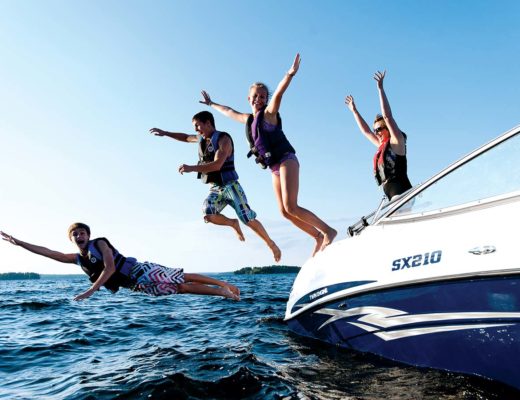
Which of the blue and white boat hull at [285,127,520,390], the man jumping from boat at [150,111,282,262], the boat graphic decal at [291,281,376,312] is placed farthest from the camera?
the man jumping from boat at [150,111,282,262]

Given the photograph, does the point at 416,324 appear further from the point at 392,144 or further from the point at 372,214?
the point at 392,144

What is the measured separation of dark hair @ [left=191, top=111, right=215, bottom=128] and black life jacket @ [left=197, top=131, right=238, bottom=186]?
24 centimetres

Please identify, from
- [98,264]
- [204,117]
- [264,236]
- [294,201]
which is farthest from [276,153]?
[98,264]

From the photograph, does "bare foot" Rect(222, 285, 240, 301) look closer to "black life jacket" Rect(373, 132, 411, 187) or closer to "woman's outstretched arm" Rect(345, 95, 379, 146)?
"black life jacket" Rect(373, 132, 411, 187)

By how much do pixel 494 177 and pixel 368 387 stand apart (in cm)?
223

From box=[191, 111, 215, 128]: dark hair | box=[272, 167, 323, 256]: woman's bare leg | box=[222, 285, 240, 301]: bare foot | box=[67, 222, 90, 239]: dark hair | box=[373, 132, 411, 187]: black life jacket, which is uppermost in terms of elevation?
box=[191, 111, 215, 128]: dark hair

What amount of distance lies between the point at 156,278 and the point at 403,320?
12.3ft

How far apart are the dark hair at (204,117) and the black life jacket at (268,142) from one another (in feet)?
3.79

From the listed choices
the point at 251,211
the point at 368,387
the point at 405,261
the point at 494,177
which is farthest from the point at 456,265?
the point at 251,211

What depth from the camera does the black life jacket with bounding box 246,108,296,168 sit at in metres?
5.44

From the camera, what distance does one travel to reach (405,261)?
3822 mm

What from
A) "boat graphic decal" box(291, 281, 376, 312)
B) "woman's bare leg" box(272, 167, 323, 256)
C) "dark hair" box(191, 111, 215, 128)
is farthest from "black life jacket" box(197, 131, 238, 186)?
"boat graphic decal" box(291, 281, 376, 312)

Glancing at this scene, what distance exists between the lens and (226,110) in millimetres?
6305

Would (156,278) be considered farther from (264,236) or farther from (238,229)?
(264,236)
